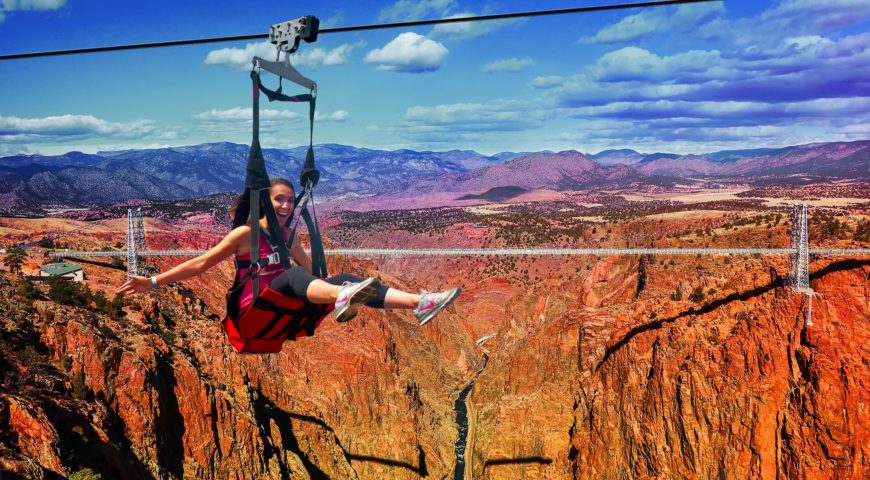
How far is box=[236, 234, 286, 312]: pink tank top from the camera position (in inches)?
307

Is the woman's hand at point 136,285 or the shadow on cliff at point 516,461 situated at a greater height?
the woman's hand at point 136,285

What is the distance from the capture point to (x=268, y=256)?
25.5 feet

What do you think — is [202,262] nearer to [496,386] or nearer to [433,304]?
[433,304]

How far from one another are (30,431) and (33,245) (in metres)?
47.2

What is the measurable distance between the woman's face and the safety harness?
0.48ft

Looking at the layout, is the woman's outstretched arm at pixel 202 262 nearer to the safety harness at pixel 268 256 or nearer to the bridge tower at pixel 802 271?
the safety harness at pixel 268 256

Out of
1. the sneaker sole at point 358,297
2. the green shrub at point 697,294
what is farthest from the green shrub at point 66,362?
the green shrub at point 697,294

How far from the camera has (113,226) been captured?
87125mm

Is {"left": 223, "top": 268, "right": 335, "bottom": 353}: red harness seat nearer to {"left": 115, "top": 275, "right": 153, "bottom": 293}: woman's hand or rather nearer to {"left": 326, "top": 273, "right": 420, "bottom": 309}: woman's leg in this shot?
{"left": 326, "top": 273, "right": 420, "bottom": 309}: woman's leg

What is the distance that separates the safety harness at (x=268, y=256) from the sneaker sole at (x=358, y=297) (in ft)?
2.21

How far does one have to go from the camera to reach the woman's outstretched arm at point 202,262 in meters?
7.64

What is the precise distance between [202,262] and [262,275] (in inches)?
30.9

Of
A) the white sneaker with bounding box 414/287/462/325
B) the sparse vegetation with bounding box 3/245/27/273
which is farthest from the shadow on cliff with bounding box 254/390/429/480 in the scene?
the white sneaker with bounding box 414/287/462/325

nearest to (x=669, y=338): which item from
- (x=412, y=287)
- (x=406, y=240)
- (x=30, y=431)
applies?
(x=30, y=431)
